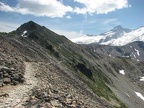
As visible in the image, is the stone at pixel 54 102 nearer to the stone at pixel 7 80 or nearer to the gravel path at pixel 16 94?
the gravel path at pixel 16 94

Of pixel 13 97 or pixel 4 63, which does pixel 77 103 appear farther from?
pixel 4 63

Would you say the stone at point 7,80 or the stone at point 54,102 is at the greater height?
the stone at point 7,80

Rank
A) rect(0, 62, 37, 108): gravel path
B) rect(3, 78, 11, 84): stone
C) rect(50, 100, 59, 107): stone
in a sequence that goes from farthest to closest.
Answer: rect(3, 78, 11, 84): stone
rect(50, 100, 59, 107): stone
rect(0, 62, 37, 108): gravel path

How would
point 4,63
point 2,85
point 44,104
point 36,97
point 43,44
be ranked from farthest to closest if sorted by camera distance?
point 43,44, point 4,63, point 2,85, point 36,97, point 44,104

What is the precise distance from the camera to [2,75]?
32.8 m

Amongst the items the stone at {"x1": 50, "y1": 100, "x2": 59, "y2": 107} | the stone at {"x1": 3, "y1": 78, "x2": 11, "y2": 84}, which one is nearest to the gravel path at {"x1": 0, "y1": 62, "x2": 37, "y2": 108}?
the stone at {"x1": 3, "y1": 78, "x2": 11, "y2": 84}

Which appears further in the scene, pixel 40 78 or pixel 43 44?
pixel 43 44

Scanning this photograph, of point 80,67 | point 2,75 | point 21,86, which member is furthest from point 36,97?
point 80,67

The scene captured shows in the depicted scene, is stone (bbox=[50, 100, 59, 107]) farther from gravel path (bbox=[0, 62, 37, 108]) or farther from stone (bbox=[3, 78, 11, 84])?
stone (bbox=[3, 78, 11, 84])

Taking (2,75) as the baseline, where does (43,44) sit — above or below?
above

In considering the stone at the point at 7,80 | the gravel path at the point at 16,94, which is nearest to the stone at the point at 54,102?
the gravel path at the point at 16,94

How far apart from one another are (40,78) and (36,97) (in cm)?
1045

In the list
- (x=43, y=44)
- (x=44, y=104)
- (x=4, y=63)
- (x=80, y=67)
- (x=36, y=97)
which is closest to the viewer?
(x=44, y=104)

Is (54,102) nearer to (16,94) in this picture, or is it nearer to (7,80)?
(16,94)
